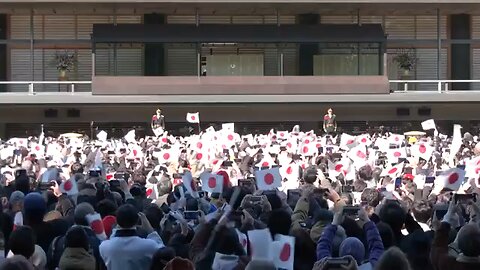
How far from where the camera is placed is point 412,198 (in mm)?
12758

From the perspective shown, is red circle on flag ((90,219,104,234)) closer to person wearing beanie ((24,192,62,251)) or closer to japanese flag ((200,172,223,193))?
person wearing beanie ((24,192,62,251))

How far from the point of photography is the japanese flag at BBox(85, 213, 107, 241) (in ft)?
30.8

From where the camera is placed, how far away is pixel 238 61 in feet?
151

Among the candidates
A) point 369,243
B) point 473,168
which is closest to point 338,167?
point 473,168

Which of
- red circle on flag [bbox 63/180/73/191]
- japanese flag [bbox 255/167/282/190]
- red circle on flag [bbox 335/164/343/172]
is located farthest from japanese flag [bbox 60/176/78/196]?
red circle on flag [bbox 335/164/343/172]

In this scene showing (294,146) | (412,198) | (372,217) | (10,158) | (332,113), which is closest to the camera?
(372,217)

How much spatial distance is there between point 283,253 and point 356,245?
624mm

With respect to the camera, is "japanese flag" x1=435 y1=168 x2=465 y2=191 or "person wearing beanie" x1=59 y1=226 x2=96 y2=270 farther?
"japanese flag" x1=435 y1=168 x2=465 y2=191

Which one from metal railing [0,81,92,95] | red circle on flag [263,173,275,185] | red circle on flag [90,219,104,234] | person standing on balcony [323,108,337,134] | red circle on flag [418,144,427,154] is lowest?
red circle on flag [90,219,104,234]

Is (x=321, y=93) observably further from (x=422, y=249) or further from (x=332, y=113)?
(x=422, y=249)

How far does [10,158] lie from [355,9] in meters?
27.9

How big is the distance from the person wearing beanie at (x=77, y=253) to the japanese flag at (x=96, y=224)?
0.91 meters

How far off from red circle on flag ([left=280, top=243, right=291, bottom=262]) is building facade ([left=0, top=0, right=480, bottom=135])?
115ft

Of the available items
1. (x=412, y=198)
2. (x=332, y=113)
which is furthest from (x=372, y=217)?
(x=332, y=113)
